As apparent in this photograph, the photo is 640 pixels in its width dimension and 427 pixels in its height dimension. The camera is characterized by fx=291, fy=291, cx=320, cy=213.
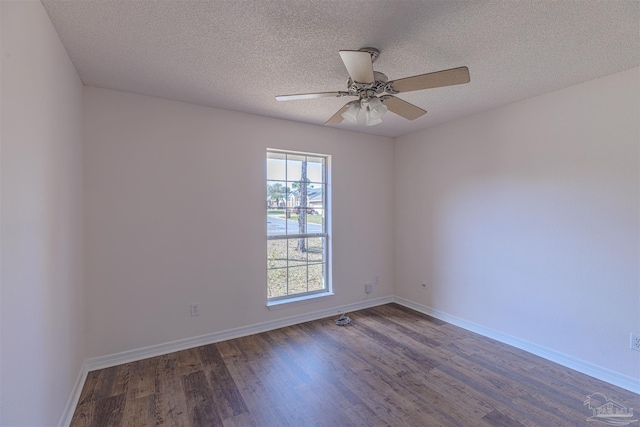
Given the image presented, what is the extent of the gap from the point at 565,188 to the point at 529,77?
101cm

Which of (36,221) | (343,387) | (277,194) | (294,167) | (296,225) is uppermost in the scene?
(294,167)

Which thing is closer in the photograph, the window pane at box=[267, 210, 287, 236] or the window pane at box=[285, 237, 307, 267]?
the window pane at box=[267, 210, 287, 236]

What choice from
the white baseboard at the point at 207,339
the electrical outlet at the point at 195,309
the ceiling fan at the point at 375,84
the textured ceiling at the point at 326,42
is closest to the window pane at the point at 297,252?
the white baseboard at the point at 207,339

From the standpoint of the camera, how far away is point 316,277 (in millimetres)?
3773

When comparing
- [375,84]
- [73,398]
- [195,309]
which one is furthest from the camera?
[195,309]

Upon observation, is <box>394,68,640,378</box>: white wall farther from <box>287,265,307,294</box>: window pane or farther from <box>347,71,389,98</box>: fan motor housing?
<box>347,71,389,98</box>: fan motor housing

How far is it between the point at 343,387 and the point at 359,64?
227 cm

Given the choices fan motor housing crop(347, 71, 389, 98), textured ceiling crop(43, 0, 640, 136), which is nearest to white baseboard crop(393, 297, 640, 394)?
textured ceiling crop(43, 0, 640, 136)

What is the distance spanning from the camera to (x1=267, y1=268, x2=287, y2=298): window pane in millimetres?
3424

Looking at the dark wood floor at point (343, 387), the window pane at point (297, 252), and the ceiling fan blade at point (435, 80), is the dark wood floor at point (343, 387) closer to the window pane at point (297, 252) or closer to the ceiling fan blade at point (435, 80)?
the window pane at point (297, 252)

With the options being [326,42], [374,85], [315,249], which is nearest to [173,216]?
[315,249]

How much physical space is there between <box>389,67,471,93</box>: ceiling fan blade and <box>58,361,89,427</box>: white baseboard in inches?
114

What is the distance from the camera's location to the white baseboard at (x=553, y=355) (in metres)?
2.22

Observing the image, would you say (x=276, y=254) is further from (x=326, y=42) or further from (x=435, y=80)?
(x=435, y=80)
